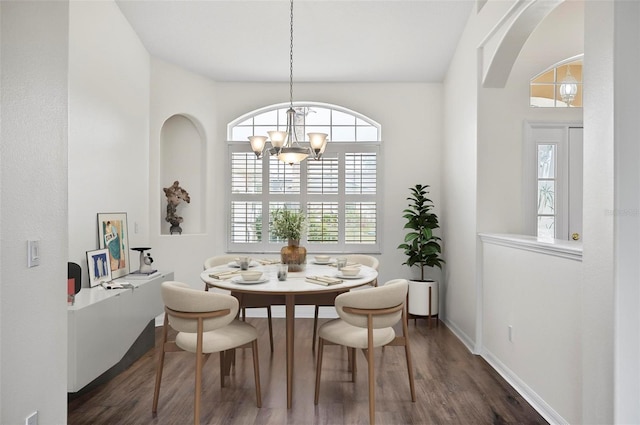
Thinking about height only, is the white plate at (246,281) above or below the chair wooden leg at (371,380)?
above

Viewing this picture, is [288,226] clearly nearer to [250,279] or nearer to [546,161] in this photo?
[250,279]

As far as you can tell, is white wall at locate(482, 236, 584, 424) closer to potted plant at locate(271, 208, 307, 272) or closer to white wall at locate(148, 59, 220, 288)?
potted plant at locate(271, 208, 307, 272)

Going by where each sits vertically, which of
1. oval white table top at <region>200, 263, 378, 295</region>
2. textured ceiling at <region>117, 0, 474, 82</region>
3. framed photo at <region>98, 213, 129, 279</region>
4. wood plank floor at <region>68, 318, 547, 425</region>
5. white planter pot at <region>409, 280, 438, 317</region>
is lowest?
wood plank floor at <region>68, 318, 547, 425</region>

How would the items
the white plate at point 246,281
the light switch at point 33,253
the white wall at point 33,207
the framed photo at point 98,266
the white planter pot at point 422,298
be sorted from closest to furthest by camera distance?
the white wall at point 33,207
the light switch at point 33,253
the white plate at point 246,281
the framed photo at point 98,266
the white planter pot at point 422,298

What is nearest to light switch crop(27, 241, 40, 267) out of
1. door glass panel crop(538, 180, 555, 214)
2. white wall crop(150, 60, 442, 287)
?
white wall crop(150, 60, 442, 287)

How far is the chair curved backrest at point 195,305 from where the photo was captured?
2352 mm

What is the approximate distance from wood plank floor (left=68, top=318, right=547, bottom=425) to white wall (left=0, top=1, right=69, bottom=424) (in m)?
0.82

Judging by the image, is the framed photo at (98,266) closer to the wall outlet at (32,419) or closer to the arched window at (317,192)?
the wall outlet at (32,419)

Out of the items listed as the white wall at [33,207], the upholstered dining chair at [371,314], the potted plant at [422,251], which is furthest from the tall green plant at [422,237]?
the white wall at [33,207]

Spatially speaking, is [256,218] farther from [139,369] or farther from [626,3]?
[626,3]

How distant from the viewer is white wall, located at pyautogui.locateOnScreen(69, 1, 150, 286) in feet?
10.5

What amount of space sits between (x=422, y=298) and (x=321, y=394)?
209 centimetres

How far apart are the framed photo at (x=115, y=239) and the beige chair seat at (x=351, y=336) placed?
6.91ft

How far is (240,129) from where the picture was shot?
530cm
